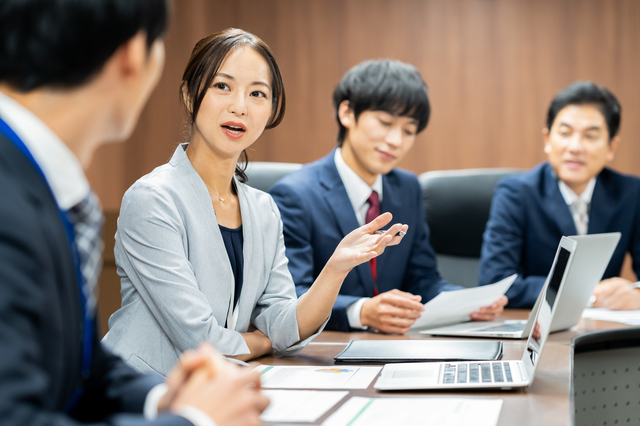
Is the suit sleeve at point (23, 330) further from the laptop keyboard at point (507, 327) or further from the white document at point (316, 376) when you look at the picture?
the laptop keyboard at point (507, 327)

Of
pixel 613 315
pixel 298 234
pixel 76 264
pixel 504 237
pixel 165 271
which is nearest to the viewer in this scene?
pixel 76 264

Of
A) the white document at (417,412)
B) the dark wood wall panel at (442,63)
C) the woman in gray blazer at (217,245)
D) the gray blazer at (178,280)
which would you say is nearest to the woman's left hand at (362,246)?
the woman in gray blazer at (217,245)

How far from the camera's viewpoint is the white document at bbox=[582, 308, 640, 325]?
1687mm

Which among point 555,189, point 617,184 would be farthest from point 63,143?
point 617,184

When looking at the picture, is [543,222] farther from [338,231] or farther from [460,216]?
[338,231]

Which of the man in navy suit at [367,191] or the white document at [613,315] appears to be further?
the man in navy suit at [367,191]

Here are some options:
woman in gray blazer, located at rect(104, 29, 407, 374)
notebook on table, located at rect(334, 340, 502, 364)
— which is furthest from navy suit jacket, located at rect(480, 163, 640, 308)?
woman in gray blazer, located at rect(104, 29, 407, 374)

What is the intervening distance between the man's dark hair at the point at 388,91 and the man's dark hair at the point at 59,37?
160cm

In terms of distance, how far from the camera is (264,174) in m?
2.46

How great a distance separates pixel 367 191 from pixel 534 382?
3.82 feet

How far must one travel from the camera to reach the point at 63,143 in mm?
595

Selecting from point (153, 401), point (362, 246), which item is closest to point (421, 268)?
point (362, 246)

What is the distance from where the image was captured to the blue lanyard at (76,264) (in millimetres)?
543

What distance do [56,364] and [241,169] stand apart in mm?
1127
